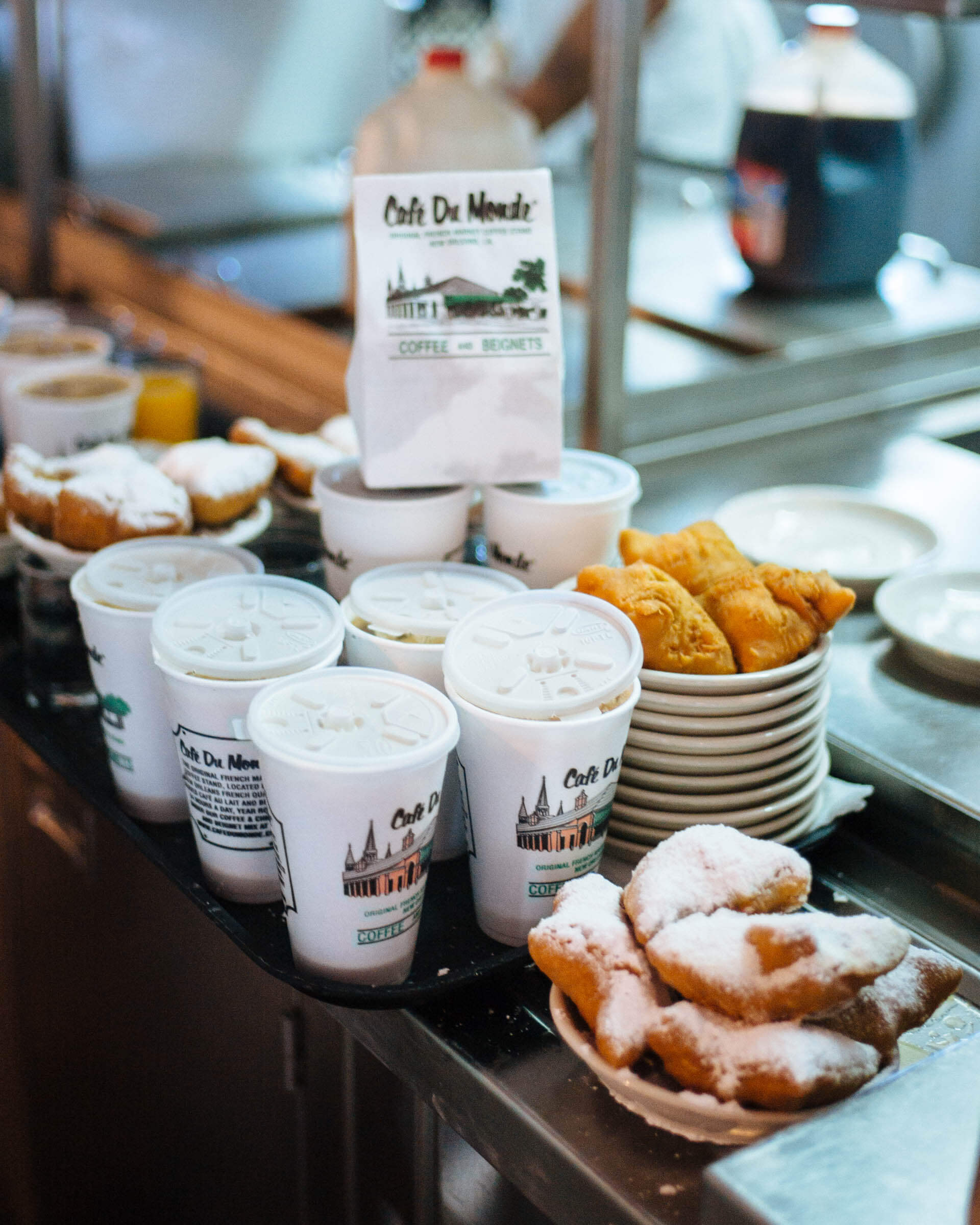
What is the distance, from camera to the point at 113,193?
2.61 m

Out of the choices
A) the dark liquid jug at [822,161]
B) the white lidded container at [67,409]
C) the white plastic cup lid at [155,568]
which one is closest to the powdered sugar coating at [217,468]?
the white plastic cup lid at [155,568]

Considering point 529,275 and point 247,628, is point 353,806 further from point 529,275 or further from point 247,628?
point 529,275

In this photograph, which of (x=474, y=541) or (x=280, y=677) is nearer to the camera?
(x=280, y=677)

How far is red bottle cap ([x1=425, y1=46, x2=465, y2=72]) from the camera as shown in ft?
5.56

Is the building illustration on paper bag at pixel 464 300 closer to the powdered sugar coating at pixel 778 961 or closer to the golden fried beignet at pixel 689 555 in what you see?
the golden fried beignet at pixel 689 555

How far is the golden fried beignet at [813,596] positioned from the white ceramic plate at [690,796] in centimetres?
13

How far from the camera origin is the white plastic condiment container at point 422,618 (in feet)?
3.25

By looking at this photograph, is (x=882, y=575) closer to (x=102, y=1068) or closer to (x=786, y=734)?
(x=786, y=734)

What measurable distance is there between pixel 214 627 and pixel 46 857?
25.2 inches

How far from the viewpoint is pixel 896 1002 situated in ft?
2.57

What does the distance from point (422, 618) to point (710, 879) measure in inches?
12.6

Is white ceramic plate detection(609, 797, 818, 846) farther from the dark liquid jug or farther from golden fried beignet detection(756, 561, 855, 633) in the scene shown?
the dark liquid jug

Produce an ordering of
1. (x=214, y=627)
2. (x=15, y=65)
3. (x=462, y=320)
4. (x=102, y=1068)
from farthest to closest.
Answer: (x=15, y=65)
(x=102, y=1068)
(x=462, y=320)
(x=214, y=627)

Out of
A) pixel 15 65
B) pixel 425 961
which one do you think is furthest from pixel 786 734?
pixel 15 65
